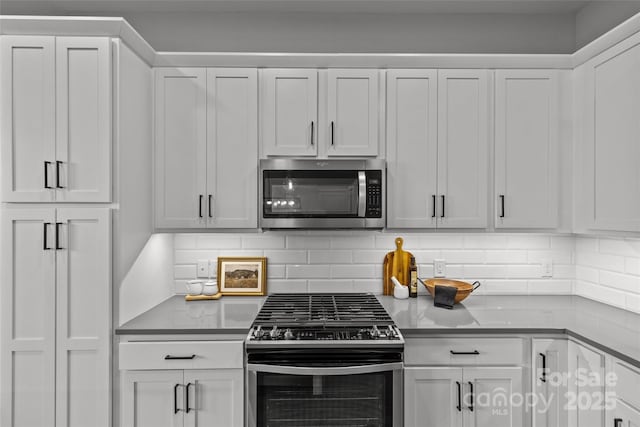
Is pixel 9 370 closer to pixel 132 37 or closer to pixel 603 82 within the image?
pixel 132 37

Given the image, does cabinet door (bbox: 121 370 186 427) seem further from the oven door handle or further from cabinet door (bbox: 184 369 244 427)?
the oven door handle

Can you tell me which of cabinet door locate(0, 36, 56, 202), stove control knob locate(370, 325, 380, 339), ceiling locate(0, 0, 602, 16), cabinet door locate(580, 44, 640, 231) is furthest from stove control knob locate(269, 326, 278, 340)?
ceiling locate(0, 0, 602, 16)

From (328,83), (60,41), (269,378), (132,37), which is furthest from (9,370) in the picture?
(328,83)

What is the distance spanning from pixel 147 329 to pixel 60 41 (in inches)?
58.2

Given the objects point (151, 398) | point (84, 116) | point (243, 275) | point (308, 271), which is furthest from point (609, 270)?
point (84, 116)

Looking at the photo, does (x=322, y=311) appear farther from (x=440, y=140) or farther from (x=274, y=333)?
(x=440, y=140)

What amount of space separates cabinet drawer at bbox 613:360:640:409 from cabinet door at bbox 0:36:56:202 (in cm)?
266

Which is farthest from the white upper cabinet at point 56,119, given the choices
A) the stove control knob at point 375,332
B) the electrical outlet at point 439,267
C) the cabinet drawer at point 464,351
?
the electrical outlet at point 439,267

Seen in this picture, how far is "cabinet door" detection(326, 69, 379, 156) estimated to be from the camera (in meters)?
2.40

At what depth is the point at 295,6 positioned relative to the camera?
104 inches

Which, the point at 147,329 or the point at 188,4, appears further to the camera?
the point at 188,4

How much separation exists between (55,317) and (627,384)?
2.56 metres

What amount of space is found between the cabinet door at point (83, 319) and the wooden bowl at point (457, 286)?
71.6 inches

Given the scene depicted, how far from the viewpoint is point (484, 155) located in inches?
94.4
